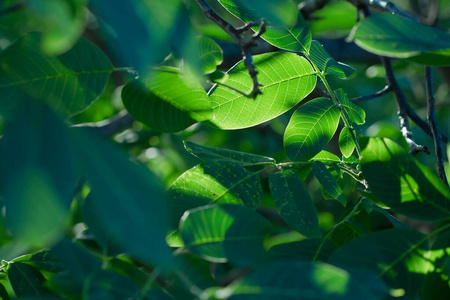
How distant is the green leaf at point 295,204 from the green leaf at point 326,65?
16cm

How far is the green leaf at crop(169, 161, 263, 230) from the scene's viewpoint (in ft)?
2.12

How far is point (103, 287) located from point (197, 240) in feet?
0.30

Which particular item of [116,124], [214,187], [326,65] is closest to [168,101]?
[214,187]

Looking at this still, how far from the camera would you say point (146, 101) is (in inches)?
26.1

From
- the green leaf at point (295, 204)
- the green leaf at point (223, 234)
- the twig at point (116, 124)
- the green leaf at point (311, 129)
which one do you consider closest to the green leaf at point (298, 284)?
the green leaf at point (223, 234)

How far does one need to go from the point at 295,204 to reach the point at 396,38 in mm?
208

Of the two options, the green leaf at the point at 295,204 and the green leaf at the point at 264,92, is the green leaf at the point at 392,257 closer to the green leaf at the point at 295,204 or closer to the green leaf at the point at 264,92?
the green leaf at the point at 295,204

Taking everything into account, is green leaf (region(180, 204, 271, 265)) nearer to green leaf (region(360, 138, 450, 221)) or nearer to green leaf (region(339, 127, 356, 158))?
green leaf (region(360, 138, 450, 221))

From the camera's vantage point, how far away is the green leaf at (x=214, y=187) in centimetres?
65

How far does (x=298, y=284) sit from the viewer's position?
450 mm

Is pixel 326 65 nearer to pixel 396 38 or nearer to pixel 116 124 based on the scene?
pixel 396 38

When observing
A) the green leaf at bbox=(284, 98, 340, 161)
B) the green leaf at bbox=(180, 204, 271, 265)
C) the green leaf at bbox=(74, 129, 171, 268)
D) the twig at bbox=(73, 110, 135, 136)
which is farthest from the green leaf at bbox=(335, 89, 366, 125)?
the twig at bbox=(73, 110, 135, 136)

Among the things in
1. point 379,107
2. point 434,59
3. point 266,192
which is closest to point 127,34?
point 434,59

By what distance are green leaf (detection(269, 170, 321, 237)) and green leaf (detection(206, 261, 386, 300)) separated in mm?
182
